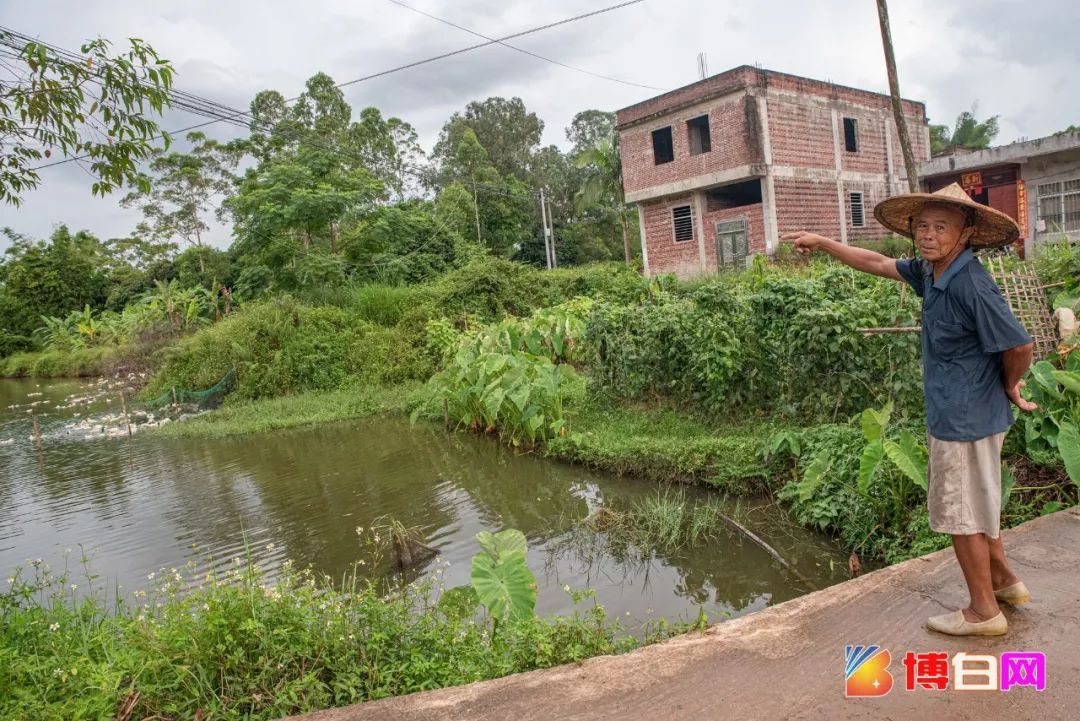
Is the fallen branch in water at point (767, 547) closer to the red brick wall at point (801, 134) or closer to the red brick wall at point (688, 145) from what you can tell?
the red brick wall at point (688, 145)

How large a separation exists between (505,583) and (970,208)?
2.79m

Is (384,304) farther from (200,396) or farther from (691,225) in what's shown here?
(691,225)

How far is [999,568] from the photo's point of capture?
9.83ft

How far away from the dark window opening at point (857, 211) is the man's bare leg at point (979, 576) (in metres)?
22.2

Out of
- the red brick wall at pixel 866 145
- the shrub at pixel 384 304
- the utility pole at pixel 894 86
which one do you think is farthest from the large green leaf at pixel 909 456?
the red brick wall at pixel 866 145

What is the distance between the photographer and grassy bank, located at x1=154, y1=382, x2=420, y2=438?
13.6 m

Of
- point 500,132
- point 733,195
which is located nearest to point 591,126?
point 500,132

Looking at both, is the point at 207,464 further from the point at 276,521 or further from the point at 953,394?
the point at 953,394

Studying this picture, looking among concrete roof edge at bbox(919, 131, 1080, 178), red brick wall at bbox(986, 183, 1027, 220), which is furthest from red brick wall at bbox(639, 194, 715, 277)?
red brick wall at bbox(986, 183, 1027, 220)

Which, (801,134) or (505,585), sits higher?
(801,134)

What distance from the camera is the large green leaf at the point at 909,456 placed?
4648 mm

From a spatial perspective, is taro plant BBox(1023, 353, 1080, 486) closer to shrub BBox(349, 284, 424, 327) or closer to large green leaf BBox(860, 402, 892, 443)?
large green leaf BBox(860, 402, 892, 443)

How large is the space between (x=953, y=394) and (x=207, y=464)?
34.7ft

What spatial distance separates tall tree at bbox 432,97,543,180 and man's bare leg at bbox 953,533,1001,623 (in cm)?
3824
